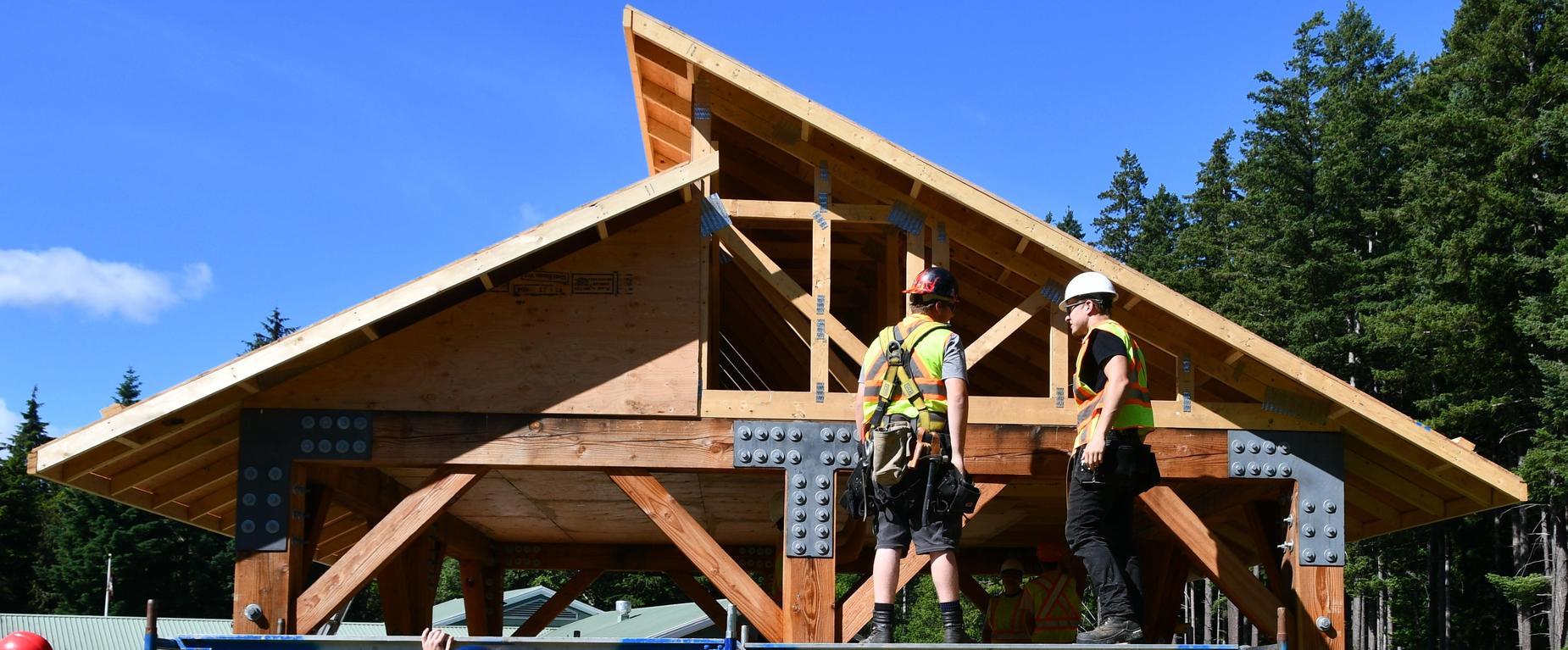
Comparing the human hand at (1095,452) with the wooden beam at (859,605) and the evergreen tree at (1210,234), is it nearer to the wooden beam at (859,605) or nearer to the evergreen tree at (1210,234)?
the wooden beam at (859,605)

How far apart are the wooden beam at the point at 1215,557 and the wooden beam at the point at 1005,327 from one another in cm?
150

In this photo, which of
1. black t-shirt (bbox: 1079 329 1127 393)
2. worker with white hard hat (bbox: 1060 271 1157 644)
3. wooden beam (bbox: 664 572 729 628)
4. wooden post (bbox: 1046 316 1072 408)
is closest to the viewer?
worker with white hard hat (bbox: 1060 271 1157 644)

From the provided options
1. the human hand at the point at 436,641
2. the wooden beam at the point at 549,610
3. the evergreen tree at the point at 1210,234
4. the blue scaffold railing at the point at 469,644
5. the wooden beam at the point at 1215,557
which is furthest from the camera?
the evergreen tree at the point at 1210,234

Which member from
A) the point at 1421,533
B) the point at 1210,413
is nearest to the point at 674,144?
the point at 1210,413

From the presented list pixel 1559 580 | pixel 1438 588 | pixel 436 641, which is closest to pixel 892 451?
pixel 436 641

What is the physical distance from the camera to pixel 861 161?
10547mm

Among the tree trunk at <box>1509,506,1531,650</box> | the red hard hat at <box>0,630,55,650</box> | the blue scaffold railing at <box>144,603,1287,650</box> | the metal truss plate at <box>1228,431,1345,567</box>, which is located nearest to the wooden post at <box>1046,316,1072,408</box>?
the metal truss plate at <box>1228,431,1345,567</box>

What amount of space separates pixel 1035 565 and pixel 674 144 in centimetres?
759

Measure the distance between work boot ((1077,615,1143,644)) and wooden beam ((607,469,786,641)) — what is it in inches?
Answer: 128

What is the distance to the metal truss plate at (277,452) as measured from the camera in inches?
377

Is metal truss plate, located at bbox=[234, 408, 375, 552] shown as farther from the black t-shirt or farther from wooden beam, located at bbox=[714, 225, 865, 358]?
the black t-shirt

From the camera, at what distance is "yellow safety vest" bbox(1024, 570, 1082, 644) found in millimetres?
11094

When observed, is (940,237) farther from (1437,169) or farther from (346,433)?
(1437,169)

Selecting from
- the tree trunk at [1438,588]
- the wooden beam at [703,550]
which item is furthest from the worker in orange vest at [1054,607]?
the tree trunk at [1438,588]
